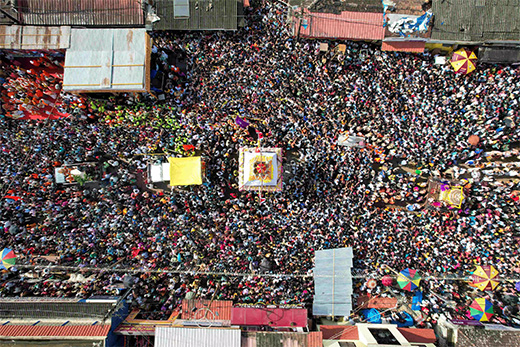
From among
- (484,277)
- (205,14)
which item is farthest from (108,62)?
(484,277)

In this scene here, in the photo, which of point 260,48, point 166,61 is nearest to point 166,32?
point 166,61

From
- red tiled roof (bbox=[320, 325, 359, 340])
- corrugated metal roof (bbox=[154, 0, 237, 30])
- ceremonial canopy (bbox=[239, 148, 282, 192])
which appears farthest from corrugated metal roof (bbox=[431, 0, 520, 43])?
red tiled roof (bbox=[320, 325, 359, 340])

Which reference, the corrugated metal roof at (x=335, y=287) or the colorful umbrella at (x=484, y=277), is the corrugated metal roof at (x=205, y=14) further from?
the colorful umbrella at (x=484, y=277)

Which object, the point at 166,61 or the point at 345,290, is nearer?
the point at 345,290

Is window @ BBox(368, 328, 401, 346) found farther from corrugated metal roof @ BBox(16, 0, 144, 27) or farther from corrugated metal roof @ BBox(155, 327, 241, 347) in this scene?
corrugated metal roof @ BBox(16, 0, 144, 27)

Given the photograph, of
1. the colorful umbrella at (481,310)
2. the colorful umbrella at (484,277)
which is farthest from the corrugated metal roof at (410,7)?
the colorful umbrella at (481,310)

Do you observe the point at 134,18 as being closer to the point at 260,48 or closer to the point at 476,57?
the point at 260,48
